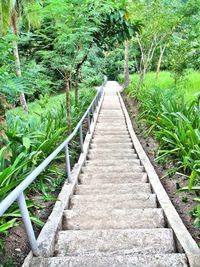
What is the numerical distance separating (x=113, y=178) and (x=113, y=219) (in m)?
1.35

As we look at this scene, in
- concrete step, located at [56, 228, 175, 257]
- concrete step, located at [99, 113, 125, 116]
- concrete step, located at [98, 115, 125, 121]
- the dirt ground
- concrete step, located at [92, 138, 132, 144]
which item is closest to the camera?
concrete step, located at [56, 228, 175, 257]

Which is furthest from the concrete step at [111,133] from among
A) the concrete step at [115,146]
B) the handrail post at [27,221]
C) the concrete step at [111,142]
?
the handrail post at [27,221]

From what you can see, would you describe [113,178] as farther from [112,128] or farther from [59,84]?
[112,128]

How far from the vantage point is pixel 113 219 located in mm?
2764

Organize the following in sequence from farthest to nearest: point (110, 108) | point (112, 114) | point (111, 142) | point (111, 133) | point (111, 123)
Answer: point (110, 108) → point (112, 114) → point (111, 123) → point (111, 133) → point (111, 142)

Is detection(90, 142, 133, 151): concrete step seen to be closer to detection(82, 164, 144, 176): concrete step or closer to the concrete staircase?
the concrete staircase

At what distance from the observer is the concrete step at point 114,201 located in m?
3.10

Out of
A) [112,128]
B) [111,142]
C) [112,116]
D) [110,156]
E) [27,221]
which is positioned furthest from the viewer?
[112,116]

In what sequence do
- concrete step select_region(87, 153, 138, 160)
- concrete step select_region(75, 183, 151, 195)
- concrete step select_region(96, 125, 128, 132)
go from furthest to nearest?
concrete step select_region(96, 125, 128, 132) < concrete step select_region(87, 153, 138, 160) < concrete step select_region(75, 183, 151, 195)

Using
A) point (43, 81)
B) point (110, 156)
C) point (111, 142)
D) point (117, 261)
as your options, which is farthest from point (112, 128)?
point (117, 261)

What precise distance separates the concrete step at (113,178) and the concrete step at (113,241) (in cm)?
156

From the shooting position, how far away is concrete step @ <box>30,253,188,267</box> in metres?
1.94

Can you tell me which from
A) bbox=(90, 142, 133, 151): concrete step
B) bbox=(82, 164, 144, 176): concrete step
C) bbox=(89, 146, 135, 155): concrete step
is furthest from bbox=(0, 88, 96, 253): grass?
bbox=(90, 142, 133, 151): concrete step

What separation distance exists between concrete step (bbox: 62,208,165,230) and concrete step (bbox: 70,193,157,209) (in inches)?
6.9
